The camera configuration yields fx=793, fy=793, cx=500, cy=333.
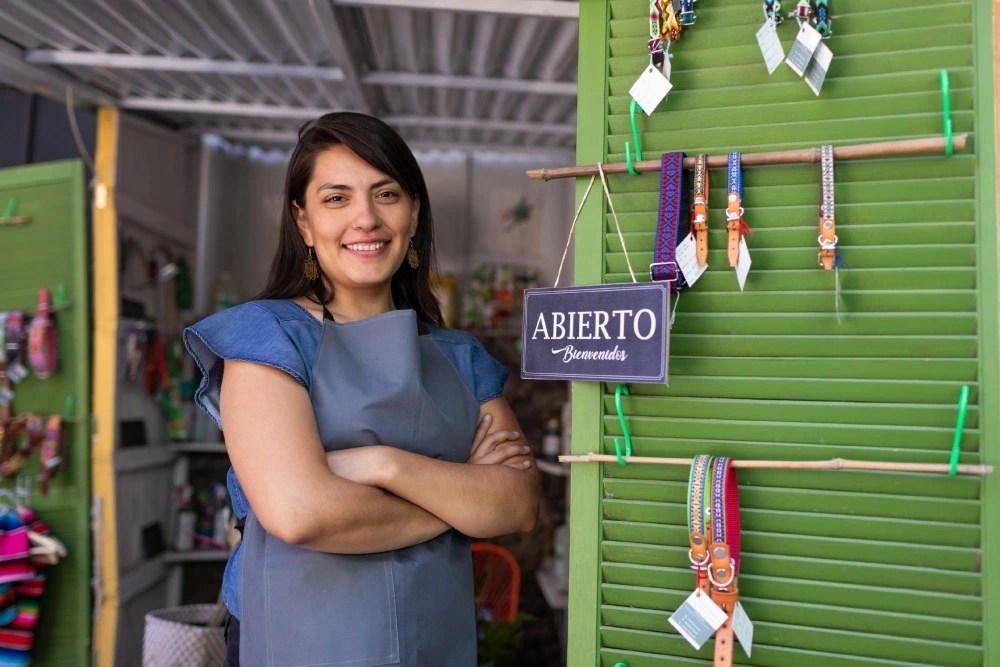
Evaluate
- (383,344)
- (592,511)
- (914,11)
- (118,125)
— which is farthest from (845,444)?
(118,125)

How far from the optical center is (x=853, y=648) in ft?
4.87

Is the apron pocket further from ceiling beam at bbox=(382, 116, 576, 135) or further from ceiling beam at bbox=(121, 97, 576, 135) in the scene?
A: ceiling beam at bbox=(382, 116, 576, 135)

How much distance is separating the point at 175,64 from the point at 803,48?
283 cm

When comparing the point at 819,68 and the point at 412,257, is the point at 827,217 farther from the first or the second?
the point at 412,257

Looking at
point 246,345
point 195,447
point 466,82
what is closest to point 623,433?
point 246,345

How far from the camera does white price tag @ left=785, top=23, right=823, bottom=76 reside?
4.94ft

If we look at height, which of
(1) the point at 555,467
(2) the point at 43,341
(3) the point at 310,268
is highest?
(3) the point at 310,268

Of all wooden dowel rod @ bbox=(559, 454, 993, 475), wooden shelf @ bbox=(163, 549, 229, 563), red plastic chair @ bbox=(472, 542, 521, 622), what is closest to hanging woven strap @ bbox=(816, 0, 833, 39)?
wooden dowel rod @ bbox=(559, 454, 993, 475)

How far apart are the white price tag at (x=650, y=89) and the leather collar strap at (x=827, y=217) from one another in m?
0.33

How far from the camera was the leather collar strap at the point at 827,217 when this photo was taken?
58.6 inches

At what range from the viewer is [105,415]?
3787 mm

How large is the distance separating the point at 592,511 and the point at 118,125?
3501 millimetres

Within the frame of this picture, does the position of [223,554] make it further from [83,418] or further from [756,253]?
[756,253]

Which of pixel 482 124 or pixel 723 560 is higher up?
pixel 482 124
